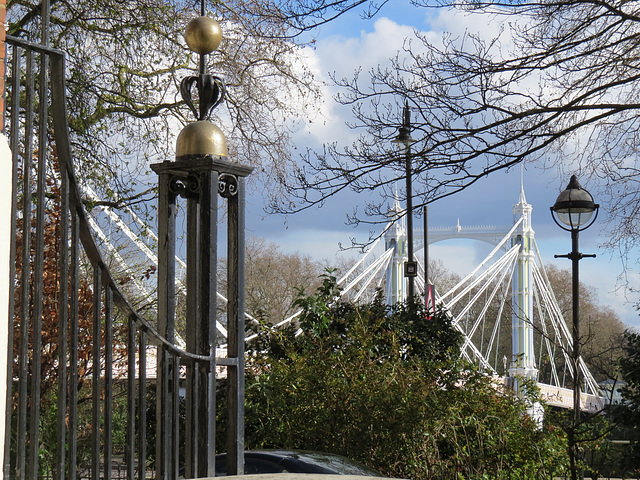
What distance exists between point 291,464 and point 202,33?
3.07 metres

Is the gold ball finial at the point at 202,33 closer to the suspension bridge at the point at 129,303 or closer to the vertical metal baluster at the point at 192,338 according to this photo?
the suspension bridge at the point at 129,303

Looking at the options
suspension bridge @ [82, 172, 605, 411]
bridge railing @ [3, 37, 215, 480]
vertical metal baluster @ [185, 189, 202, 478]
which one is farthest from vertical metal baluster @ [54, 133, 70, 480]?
suspension bridge @ [82, 172, 605, 411]

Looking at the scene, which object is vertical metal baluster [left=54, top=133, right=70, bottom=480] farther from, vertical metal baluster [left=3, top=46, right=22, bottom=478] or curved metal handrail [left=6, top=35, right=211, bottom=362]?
vertical metal baluster [left=3, top=46, right=22, bottom=478]

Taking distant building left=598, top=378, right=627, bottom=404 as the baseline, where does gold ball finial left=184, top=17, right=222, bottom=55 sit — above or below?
above

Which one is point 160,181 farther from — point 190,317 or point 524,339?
point 524,339

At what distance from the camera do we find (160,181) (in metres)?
3.61

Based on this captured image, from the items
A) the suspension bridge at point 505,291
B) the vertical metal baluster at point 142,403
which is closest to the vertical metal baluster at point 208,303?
the vertical metal baluster at point 142,403

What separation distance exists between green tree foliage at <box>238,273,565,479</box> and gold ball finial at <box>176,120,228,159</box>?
4158 millimetres

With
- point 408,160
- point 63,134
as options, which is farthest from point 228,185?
point 408,160

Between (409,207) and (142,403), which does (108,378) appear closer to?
(142,403)

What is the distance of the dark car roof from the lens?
5.34 meters

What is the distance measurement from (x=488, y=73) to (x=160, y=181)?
4.99 metres

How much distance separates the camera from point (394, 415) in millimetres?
7125

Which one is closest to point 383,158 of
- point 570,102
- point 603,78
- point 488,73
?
point 488,73
